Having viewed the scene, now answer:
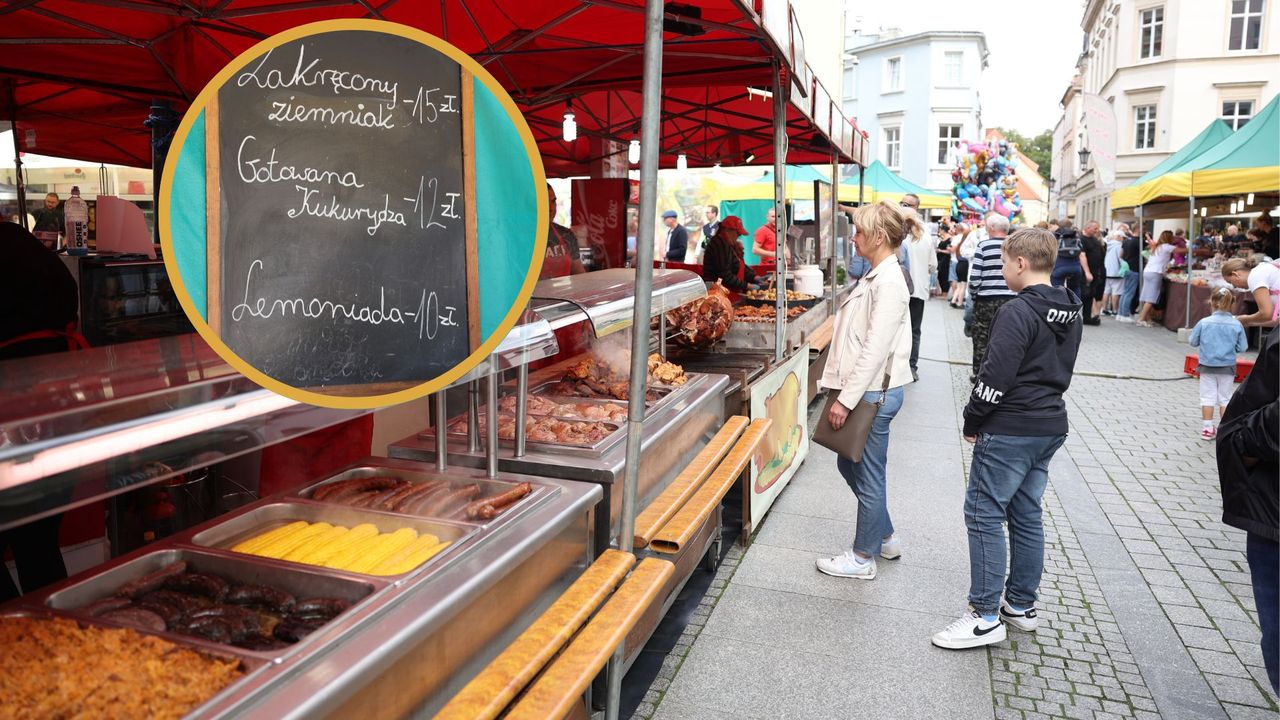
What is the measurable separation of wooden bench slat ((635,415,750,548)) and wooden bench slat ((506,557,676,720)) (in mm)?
310

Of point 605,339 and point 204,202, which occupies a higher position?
point 204,202

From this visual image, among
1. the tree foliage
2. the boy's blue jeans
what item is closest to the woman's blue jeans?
the boy's blue jeans

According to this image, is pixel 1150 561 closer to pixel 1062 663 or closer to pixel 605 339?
pixel 1062 663

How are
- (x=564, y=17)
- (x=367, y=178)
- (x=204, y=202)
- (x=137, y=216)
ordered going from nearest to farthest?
(x=204, y=202), (x=367, y=178), (x=564, y=17), (x=137, y=216)

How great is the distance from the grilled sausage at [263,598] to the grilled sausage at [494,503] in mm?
668

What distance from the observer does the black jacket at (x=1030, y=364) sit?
12.6ft

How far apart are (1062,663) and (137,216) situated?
690 centimetres

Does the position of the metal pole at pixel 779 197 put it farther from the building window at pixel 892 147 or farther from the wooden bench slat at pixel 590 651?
the building window at pixel 892 147

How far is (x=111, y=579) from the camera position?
2.20 metres

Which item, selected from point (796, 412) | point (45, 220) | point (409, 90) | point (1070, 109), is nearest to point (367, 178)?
point (409, 90)

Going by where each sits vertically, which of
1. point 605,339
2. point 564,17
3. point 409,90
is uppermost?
point 564,17

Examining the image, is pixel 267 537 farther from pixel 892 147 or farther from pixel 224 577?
pixel 892 147

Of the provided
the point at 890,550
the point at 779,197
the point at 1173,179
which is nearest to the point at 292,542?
the point at 890,550

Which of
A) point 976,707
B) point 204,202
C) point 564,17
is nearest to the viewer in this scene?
point 204,202
